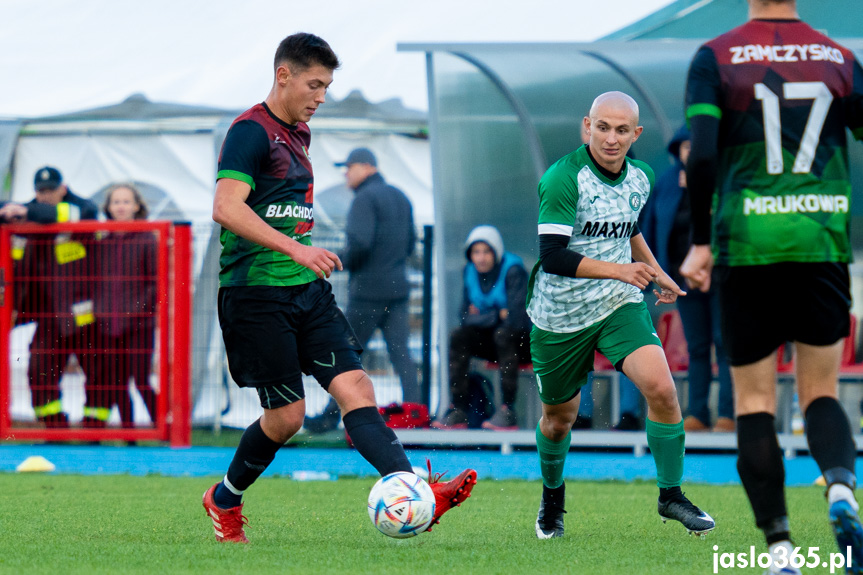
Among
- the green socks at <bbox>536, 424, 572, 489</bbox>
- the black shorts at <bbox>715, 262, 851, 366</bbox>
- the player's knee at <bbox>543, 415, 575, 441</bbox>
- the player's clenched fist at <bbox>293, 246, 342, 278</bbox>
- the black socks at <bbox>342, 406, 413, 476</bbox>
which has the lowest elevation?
the green socks at <bbox>536, 424, 572, 489</bbox>

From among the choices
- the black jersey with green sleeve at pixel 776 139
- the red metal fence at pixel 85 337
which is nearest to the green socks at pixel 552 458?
the black jersey with green sleeve at pixel 776 139

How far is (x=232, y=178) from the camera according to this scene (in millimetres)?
4801

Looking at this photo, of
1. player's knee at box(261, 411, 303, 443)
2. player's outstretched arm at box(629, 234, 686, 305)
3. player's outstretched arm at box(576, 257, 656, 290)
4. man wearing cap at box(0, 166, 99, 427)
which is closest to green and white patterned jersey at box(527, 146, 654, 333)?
player's outstretched arm at box(629, 234, 686, 305)

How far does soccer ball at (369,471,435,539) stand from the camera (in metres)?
4.54

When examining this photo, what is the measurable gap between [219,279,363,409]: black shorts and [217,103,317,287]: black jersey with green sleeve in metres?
0.06

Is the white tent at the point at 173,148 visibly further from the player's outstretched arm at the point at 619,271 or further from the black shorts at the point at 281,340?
the player's outstretched arm at the point at 619,271

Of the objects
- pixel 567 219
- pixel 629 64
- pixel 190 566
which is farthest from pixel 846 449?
pixel 629 64

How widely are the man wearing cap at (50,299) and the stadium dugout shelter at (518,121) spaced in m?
3.04

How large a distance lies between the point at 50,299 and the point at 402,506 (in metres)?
6.73

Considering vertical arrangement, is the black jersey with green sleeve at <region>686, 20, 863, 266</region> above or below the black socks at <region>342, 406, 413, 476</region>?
above

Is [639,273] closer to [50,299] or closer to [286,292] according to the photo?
[286,292]

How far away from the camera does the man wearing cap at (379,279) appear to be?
10.2 meters

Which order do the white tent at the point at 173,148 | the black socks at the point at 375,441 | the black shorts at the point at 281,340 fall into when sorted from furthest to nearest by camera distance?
the white tent at the point at 173,148
the black shorts at the point at 281,340
the black socks at the point at 375,441

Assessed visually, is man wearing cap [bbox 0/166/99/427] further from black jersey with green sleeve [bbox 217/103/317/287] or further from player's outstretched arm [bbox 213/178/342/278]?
player's outstretched arm [bbox 213/178/342/278]
